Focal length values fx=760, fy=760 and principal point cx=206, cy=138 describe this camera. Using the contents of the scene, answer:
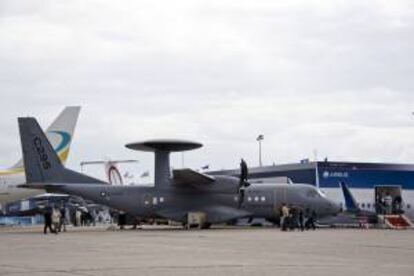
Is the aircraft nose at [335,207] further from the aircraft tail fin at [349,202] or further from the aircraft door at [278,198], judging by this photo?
the aircraft tail fin at [349,202]

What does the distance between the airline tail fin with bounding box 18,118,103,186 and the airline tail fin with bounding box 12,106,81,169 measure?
697 centimetres

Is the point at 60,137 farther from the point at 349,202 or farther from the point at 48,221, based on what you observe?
the point at 349,202

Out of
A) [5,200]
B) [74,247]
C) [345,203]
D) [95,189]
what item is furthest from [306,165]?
[74,247]

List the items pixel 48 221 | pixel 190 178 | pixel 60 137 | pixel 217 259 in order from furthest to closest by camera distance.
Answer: pixel 60 137 → pixel 190 178 → pixel 48 221 → pixel 217 259

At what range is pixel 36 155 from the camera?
136ft

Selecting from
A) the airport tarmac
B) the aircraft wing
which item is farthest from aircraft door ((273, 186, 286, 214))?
the airport tarmac

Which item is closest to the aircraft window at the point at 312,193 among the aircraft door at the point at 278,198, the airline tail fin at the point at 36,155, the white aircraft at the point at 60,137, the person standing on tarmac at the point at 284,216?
the aircraft door at the point at 278,198

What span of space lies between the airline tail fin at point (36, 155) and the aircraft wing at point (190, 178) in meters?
6.68

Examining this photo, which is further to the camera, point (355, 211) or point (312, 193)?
point (355, 211)

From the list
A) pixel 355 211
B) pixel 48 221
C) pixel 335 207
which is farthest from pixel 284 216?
pixel 48 221

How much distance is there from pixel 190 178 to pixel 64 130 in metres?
11.3

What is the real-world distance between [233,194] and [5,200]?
49.9 ft

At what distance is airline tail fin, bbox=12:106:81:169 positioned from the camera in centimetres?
4856

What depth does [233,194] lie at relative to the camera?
140 feet
